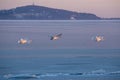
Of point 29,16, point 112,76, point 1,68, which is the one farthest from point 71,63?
point 29,16

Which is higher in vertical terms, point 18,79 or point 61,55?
point 18,79

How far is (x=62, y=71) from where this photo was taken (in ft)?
21.7

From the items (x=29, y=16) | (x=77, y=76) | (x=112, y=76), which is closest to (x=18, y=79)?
(x=77, y=76)

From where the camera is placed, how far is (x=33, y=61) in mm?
8000

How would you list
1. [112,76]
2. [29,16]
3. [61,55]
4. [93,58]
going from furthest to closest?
[29,16] → [61,55] → [93,58] → [112,76]

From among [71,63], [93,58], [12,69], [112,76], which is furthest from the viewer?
[93,58]

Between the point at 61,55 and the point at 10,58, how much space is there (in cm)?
111

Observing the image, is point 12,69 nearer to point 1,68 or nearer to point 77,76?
point 1,68

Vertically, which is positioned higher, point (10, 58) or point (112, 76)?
point (112, 76)

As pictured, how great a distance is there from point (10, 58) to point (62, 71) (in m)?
2.11

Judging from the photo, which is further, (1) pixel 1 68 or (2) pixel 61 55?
(2) pixel 61 55

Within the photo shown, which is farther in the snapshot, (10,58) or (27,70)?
(10,58)

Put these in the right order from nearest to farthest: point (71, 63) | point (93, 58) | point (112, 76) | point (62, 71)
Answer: point (112, 76) → point (62, 71) → point (71, 63) → point (93, 58)

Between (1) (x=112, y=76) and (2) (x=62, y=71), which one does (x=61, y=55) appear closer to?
(2) (x=62, y=71)
